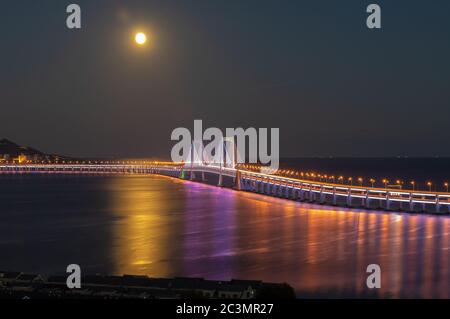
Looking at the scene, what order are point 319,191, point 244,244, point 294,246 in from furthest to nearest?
1. point 319,191
2. point 244,244
3. point 294,246

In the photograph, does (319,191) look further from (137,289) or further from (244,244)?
(137,289)

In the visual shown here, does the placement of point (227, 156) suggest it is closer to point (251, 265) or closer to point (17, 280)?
point (251, 265)

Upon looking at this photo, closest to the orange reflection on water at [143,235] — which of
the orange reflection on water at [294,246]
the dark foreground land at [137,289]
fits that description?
the orange reflection on water at [294,246]

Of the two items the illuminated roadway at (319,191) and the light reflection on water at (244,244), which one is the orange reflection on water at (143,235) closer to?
the light reflection on water at (244,244)

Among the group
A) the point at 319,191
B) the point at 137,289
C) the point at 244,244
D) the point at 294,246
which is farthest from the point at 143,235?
the point at 319,191

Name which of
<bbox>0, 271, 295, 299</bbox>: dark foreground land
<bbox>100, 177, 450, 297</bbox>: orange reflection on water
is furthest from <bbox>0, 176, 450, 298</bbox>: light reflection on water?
<bbox>0, 271, 295, 299</bbox>: dark foreground land
